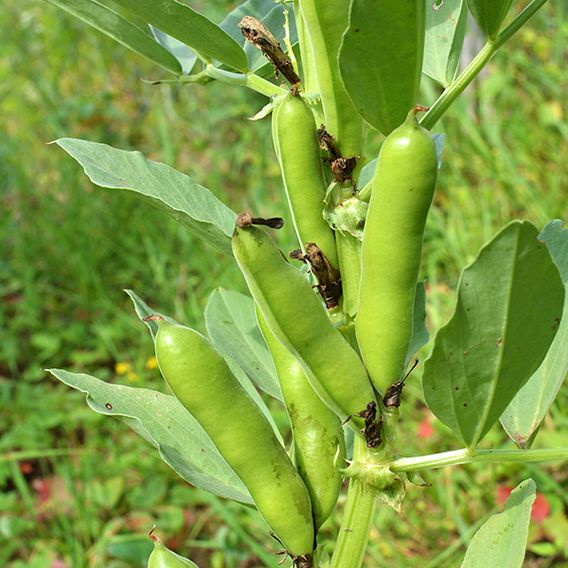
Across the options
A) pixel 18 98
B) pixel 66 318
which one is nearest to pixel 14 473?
pixel 66 318

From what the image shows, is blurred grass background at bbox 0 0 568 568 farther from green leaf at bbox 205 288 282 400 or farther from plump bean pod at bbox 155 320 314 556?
plump bean pod at bbox 155 320 314 556

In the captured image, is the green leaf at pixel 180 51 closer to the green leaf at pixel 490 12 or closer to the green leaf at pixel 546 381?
the green leaf at pixel 490 12

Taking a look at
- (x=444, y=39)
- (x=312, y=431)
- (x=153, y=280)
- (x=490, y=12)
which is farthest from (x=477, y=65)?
(x=153, y=280)

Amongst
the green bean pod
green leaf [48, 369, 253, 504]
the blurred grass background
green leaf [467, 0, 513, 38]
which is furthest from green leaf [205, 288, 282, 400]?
the blurred grass background

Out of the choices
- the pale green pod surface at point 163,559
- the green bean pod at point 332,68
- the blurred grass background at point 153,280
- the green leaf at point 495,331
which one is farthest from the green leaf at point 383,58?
the blurred grass background at point 153,280

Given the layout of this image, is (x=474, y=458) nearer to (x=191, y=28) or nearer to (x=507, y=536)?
(x=507, y=536)
